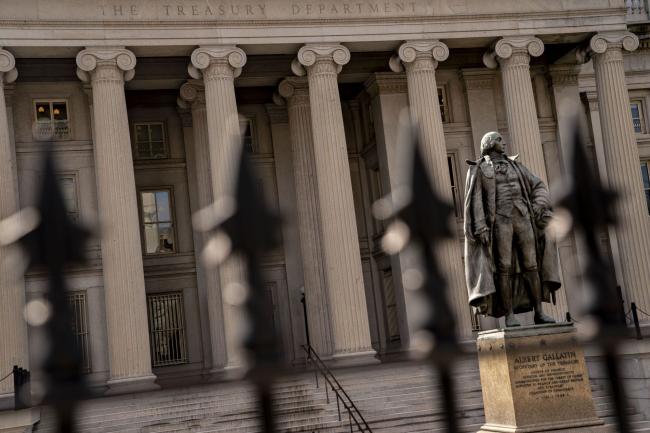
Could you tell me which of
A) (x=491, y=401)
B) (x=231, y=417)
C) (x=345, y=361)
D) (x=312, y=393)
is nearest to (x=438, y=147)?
(x=345, y=361)

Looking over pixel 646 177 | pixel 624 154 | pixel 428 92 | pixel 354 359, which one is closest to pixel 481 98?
pixel 428 92

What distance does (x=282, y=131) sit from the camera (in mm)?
33594

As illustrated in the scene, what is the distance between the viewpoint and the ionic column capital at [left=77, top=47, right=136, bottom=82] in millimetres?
26641

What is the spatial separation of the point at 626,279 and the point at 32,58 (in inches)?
786

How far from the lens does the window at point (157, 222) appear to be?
32312mm

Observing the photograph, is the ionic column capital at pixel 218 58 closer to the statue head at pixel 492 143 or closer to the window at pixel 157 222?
the window at pixel 157 222

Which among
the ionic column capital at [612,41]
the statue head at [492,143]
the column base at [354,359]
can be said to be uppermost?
the ionic column capital at [612,41]

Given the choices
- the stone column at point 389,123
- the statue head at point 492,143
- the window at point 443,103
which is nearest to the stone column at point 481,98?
the window at point 443,103

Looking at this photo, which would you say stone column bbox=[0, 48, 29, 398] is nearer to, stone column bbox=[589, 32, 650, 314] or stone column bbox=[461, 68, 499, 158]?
stone column bbox=[461, 68, 499, 158]

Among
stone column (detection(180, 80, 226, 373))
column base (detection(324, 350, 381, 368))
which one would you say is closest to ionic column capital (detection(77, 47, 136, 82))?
stone column (detection(180, 80, 226, 373))

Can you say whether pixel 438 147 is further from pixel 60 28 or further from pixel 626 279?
pixel 60 28

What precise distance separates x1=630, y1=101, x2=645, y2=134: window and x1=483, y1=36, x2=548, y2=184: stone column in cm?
818

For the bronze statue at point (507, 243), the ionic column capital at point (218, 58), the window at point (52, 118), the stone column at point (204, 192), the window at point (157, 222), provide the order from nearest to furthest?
the bronze statue at point (507, 243)
the ionic column capital at point (218, 58)
the stone column at point (204, 192)
the window at point (52, 118)
the window at point (157, 222)

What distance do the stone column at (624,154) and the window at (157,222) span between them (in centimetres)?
1527
